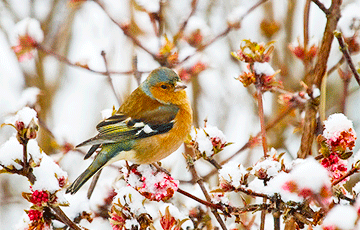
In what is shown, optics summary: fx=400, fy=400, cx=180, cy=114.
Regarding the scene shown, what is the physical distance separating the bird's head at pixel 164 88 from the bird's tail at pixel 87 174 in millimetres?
806

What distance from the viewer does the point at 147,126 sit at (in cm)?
283

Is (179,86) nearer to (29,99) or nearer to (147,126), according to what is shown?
(147,126)

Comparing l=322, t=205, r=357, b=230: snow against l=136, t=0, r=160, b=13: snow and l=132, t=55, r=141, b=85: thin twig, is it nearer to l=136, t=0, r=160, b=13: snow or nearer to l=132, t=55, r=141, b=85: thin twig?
l=132, t=55, r=141, b=85: thin twig

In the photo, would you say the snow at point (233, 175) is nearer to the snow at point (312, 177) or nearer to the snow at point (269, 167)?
the snow at point (269, 167)

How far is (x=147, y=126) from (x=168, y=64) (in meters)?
0.64

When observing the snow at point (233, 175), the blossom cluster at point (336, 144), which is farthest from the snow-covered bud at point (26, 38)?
the blossom cluster at point (336, 144)

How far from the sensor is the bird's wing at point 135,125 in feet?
8.38

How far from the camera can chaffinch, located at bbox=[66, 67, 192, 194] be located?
2516mm

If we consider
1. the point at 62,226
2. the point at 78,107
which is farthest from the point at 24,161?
the point at 78,107

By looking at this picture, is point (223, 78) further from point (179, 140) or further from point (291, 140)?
point (179, 140)

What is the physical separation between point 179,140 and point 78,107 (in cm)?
360

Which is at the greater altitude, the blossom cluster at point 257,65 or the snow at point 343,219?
the blossom cluster at point 257,65

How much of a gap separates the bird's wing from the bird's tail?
126 millimetres

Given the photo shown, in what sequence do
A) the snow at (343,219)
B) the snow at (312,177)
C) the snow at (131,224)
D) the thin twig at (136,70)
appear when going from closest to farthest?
the snow at (343,219), the snow at (312,177), the snow at (131,224), the thin twig at (136,70)
